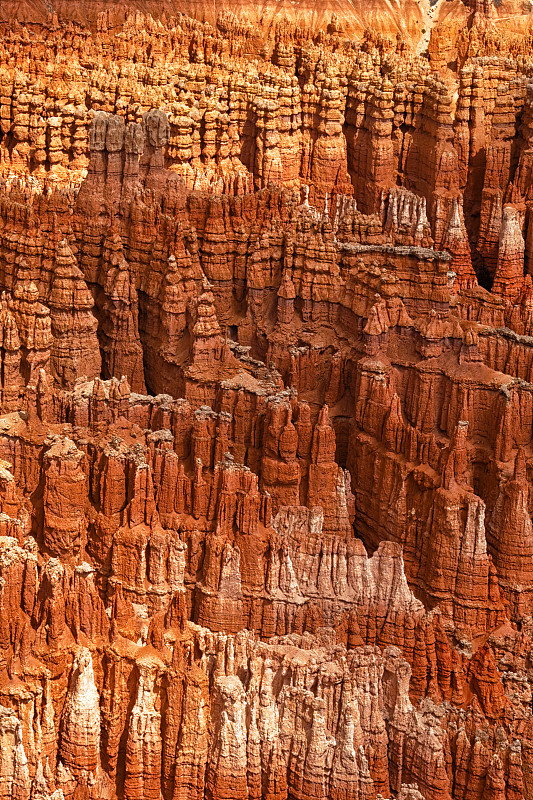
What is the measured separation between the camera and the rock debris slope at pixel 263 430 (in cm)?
3155

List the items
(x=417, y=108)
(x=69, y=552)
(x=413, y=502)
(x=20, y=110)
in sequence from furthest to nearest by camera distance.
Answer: (x=417, y=108) < (x=20, y=110) < (x=413, y=502) < (x=69, y=552)

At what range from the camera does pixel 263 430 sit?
127 ft

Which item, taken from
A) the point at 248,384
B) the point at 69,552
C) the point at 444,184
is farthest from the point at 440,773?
the point at 444,184

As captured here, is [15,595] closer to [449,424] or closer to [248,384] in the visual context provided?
[248,384]

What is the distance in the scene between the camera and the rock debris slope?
31547 millimetres

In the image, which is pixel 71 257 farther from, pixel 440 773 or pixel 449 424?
pixel 440 773

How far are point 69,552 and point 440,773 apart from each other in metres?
6.58

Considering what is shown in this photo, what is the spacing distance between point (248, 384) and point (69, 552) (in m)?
6.24

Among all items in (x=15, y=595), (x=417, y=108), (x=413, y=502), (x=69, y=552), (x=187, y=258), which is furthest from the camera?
(x=417, y=108)

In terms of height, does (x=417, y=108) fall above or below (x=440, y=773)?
above

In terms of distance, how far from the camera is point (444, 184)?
54.0 meters

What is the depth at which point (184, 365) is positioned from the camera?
1626 inches

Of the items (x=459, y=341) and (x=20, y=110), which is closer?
(x=459, y=341)

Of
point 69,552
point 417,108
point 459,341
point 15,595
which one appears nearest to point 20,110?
point 417,108
